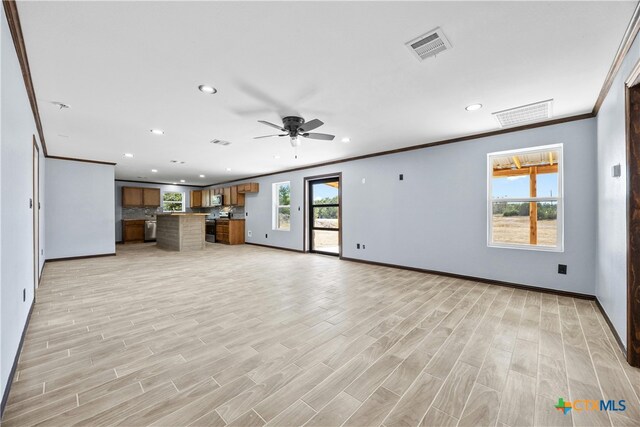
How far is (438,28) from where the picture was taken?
6.12 ft

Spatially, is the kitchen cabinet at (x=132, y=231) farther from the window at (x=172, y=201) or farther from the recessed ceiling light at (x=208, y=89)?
the recessed ceiling light at (x=208, y=89)

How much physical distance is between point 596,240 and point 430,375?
3201mm

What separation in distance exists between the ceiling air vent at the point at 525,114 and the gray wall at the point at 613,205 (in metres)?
0.49

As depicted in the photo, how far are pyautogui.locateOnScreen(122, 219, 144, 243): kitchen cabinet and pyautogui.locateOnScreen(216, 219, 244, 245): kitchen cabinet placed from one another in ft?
9.94

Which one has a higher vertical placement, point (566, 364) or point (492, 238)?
point (492, 238)

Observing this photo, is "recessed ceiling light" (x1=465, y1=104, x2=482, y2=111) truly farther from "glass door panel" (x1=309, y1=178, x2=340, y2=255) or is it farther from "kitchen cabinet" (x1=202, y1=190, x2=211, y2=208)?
"kitchen cabinet" (x1=202, y1=190, x2=211, y2=208)

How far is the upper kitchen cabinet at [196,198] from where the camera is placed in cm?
1152

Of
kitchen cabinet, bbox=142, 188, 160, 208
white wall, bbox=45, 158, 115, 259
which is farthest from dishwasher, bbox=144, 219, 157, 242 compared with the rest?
white wall, bbox=45, 158, 115, 259

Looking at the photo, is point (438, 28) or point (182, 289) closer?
point (438, 28)

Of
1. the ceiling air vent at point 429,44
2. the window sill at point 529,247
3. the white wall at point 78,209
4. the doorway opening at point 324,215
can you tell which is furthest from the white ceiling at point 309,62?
the doorway opening at point 324,215

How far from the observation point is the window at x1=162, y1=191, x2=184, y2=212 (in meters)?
11.0

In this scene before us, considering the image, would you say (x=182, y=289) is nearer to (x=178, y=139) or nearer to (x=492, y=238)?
(x=178, y=139)

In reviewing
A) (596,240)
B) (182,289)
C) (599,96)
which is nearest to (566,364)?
(596,240)

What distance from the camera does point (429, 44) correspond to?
6.66 ft
